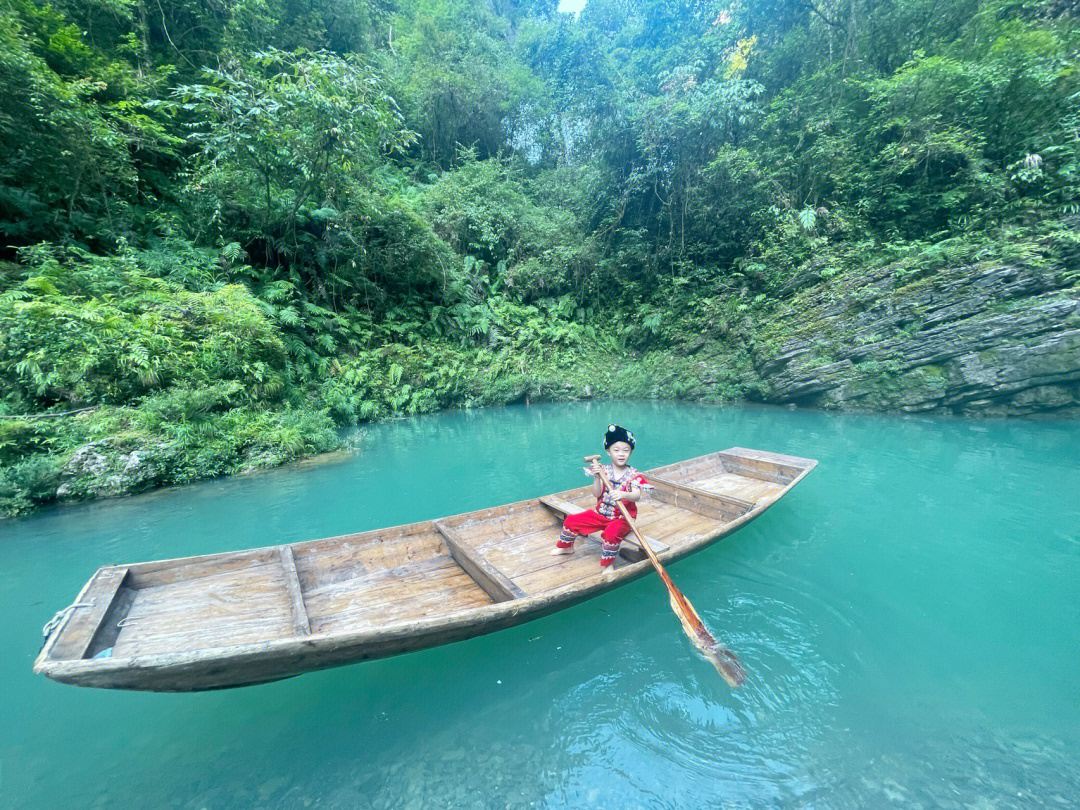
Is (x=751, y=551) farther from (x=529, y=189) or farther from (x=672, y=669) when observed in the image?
(x=529, y=189)

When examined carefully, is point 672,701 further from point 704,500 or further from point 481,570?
point 704,500

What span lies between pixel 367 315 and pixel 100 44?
7.79m

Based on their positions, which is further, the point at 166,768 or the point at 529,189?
the point at 529,189

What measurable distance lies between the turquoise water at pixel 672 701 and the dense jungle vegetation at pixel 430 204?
338 centimetres

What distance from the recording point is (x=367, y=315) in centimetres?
1311

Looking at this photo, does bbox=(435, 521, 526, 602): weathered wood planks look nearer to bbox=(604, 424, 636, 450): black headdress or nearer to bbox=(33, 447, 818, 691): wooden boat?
bbox=(33, 447, 818, 691): wooden boat

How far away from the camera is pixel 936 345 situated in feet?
32.3

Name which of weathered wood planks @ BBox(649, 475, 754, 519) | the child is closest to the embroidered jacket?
the child

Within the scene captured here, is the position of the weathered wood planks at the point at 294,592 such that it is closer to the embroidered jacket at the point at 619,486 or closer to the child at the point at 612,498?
the child at the point at 612,498

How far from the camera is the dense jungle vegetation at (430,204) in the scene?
7246 mm

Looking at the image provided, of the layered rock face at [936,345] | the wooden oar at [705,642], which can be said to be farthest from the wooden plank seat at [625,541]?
the layered rock face at [936,345]

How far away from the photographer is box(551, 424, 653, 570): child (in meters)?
3.44

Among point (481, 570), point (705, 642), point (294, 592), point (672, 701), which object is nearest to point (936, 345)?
point (705, 642)

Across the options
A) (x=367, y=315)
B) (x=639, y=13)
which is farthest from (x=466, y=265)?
(x=639, y=13)
